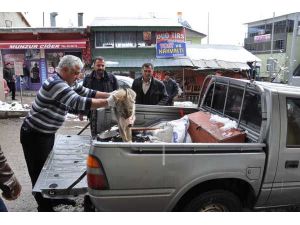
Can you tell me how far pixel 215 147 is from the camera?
291 cm

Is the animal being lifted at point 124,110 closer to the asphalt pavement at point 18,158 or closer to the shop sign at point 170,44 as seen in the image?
the asphalt pavement at point 18,158

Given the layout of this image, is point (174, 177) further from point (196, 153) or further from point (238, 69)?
point (238, 69)

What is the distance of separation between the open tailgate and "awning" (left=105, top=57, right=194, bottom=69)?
16555 millimetres

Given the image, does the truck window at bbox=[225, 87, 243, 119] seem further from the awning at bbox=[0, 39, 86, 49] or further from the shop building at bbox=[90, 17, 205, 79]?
the awning at bbox=[0, 39, 86, 49]

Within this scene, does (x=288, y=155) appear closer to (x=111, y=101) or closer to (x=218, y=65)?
(x=111, y=101)

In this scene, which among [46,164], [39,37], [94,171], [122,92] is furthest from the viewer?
[39,37]

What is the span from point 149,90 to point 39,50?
17.2 metres

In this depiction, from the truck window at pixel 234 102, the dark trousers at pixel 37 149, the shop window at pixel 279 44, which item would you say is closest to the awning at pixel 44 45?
the dark trousers at pixel 37 149

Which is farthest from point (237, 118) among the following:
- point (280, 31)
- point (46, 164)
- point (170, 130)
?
point (280, 31)

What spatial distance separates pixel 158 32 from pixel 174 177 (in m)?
19.8

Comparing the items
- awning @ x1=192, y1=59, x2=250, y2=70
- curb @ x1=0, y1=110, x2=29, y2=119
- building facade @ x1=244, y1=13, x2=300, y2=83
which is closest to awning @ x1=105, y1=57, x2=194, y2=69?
awning @ x1=192, y1=59, x2=250, y2=70

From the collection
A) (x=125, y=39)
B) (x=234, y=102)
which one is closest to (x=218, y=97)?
(x=234, y=102)

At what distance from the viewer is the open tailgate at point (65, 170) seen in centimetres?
313

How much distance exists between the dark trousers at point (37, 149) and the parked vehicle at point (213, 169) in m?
0.54
